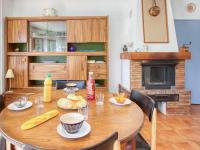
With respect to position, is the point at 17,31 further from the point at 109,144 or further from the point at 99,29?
the point at 109,144

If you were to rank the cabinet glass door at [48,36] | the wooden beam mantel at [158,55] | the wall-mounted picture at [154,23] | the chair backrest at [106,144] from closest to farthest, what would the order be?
the chair backrest at [106,144]
the wooden beam mantel at [158,55]
the wall-mounted picture at [154,23]
the cabinet glass door at [48,36]

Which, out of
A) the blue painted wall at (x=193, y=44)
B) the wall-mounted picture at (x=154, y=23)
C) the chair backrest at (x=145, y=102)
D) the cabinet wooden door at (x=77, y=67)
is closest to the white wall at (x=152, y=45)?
the wall-mounted picture at (x=154, y=23)

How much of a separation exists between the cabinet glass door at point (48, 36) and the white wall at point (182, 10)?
2407 mm

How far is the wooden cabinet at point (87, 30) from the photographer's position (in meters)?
3.87

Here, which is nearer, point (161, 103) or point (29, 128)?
point (29, 128)

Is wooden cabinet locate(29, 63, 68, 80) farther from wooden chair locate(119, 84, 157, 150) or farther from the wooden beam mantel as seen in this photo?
wooden chair locate(119, 84, 157, 150)

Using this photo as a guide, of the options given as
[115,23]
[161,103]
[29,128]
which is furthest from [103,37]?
[29,128]

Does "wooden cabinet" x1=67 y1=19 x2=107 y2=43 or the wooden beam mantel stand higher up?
"wooden cabinet" x1=67 y1=19 x2=107 y2=43

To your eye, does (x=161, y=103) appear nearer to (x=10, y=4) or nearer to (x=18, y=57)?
(x=18, y=57)

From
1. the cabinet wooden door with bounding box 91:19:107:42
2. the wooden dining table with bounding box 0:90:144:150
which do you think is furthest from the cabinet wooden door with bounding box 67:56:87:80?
the wooden dining table with bounding box 0:90:144:150

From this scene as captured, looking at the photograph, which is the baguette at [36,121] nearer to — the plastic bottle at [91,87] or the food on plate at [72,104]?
the food on plate at [72,104]

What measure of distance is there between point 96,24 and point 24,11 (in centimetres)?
170

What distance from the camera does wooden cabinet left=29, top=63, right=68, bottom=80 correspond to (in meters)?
3.97

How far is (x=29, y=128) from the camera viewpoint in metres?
1.03
